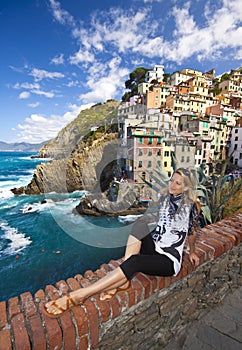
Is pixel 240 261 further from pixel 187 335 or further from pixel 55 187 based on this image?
pixel 55 187

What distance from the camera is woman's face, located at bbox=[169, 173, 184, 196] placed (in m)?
2.28

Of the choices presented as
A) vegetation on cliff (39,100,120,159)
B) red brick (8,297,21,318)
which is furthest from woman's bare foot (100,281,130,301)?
vegetation on cliff (39,100,120,159)

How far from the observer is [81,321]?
129 centimetres

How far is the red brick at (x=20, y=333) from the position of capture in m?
1.11

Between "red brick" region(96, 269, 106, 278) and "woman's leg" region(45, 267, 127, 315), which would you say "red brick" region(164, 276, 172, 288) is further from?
"red brick" region(96, 269, 106, 278)

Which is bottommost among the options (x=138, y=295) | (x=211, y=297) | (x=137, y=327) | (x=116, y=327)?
(x=211, y=297)

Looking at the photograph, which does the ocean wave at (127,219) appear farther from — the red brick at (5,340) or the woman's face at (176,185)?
the red brick at (5,340)

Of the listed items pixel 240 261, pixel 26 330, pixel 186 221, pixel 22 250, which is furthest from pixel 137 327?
pixel 22 250

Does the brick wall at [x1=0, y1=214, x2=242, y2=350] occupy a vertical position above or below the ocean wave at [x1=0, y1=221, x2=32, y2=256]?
above

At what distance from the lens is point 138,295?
1.56 meters

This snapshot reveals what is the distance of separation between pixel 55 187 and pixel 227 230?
3400 centimetres

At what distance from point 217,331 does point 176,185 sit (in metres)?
1.65

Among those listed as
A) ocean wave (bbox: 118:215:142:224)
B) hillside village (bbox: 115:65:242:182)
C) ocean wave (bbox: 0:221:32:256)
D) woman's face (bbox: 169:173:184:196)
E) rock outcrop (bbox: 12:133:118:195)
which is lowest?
ocean wave (bbox: 0:221:32:256)

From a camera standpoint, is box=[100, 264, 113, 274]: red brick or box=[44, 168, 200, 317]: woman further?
box=[100, 264, 113, 274]: red brick
